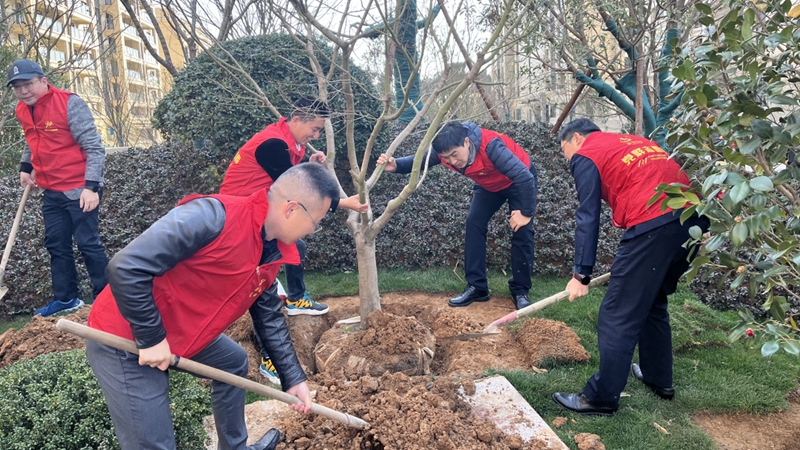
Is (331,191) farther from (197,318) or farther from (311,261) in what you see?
(311,261)

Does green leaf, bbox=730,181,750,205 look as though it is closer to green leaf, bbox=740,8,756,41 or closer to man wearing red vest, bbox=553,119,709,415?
green leaf, bbox=740,8,756,41

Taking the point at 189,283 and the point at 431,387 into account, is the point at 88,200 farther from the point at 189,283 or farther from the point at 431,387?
the point at 431,387

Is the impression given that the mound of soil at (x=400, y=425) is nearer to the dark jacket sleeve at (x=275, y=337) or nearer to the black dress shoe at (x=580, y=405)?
the dark jacket sleeve at (x=275, y=337)

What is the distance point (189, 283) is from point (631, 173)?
2548 millimetres

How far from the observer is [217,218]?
2.02 meters

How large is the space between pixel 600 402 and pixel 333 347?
2002mm

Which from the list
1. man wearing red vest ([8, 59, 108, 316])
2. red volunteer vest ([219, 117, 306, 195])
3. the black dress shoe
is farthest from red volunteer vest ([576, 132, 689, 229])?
man wearing red vest ([8, 59, 108, 316])

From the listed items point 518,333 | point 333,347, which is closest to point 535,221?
point 518,333

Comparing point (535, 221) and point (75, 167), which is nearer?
point (75, 167)

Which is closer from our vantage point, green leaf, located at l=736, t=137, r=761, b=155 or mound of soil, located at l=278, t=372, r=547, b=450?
green leaf, located at l=736, t=137, r=761, b=155

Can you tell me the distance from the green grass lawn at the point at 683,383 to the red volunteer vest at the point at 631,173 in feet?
3.05

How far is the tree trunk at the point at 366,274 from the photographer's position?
4012 millimetres

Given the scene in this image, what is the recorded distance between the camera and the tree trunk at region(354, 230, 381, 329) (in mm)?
4012

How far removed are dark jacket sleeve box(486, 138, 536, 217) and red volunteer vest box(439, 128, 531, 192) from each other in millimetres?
56
